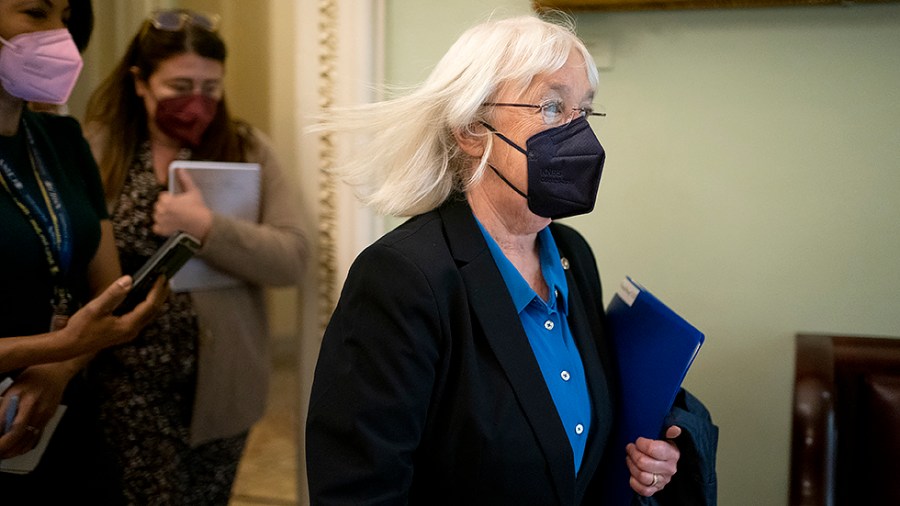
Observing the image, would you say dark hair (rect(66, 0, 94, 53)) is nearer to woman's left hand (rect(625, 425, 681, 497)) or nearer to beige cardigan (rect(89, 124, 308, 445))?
beige cardigan (rect(89, 124, 308, 445))

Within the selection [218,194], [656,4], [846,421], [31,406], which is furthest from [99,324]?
[846,421]

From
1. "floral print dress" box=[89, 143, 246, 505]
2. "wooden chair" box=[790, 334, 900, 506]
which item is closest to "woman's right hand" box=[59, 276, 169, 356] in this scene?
"floral print dress" box=[89, 143, 246, 505]

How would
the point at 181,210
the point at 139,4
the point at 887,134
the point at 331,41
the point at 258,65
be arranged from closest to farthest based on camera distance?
1. the point at 887,134
2. the point at 181,210
3. the point at 331,41
4. the point at 139,4
5. the point at 258,65

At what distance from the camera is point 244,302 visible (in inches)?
86.4

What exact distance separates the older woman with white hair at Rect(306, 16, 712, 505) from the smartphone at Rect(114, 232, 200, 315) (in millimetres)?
526

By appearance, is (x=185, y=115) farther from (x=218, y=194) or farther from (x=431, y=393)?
(x=431, y=393)

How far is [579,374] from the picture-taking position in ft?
4.51

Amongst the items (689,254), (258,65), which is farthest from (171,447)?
(258,65)

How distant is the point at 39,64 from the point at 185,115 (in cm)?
56

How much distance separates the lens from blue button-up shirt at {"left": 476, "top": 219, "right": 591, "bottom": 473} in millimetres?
1314

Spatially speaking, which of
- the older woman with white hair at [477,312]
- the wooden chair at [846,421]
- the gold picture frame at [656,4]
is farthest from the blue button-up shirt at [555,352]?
the gold picture frame at [656,4]

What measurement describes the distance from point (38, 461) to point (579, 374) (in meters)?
1.08

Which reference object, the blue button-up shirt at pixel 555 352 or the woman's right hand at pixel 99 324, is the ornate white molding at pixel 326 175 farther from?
the blue button-up shirt at pixel 555 352

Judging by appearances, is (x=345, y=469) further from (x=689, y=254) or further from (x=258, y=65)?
(x=258, y=65)
